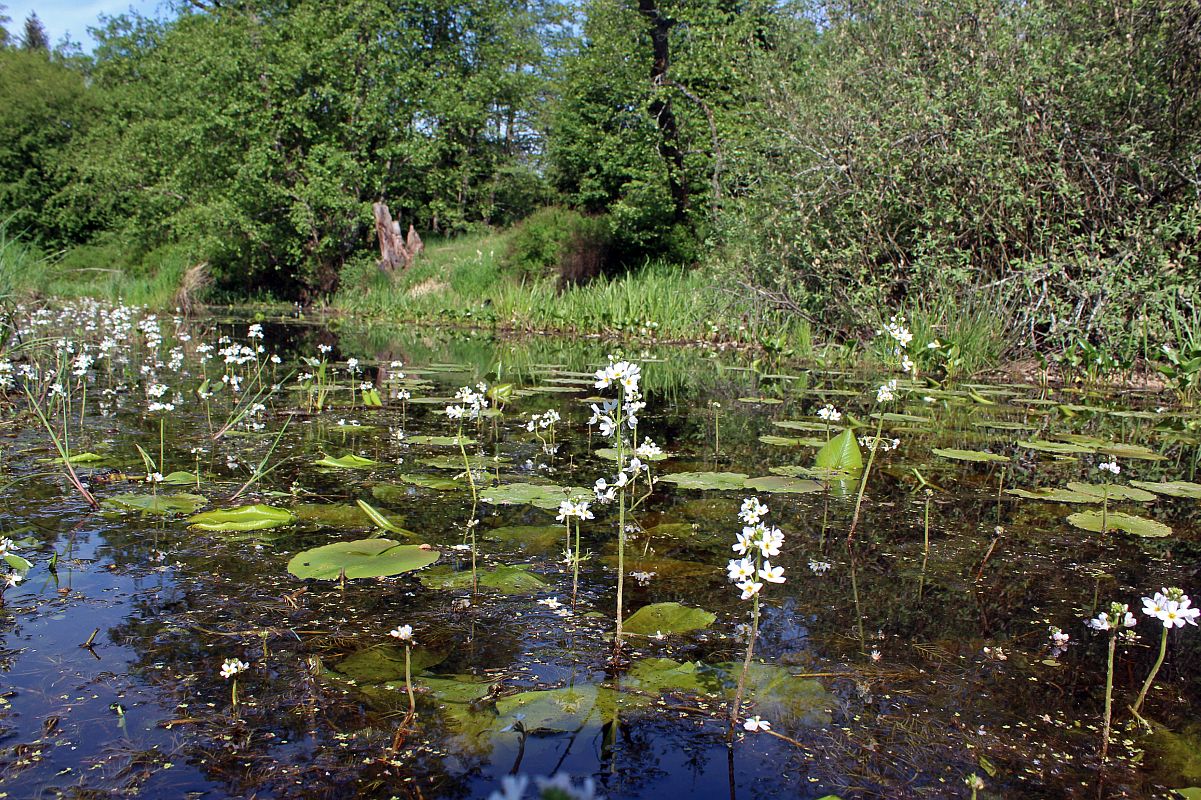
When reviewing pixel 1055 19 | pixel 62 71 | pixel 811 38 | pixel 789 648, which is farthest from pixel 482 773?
pixel 62 71

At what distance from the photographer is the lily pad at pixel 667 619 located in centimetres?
210

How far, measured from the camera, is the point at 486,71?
20.8 metres

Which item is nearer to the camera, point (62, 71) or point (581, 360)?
point (581, 360)

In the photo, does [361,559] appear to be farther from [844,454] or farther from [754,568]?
[844,454]

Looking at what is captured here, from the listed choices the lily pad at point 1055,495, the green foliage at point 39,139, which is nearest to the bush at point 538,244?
the lily pad at point 1055,495

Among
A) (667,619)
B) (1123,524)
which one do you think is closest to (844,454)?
(1123,524)

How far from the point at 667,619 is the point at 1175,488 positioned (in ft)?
8.68

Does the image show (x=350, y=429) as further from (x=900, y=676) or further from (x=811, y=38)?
(x=811, y=38)

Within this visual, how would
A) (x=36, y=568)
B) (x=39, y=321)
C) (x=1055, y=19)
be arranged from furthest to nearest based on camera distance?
(x=1055, y=19), (x=39, y=321), (x=36, y=568)

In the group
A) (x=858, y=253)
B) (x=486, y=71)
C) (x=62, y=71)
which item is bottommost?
(x=858, y=253)

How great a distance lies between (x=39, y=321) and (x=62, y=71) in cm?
2734

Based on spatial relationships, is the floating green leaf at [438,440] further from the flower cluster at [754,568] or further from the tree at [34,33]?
the tree at [34,33]

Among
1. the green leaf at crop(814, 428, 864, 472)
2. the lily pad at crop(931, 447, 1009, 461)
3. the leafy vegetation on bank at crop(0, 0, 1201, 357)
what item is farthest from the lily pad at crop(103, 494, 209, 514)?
the leafy vegetation on bank at crop(0, 0, 1201, 357)

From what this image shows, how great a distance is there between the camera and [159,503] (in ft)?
9.82
